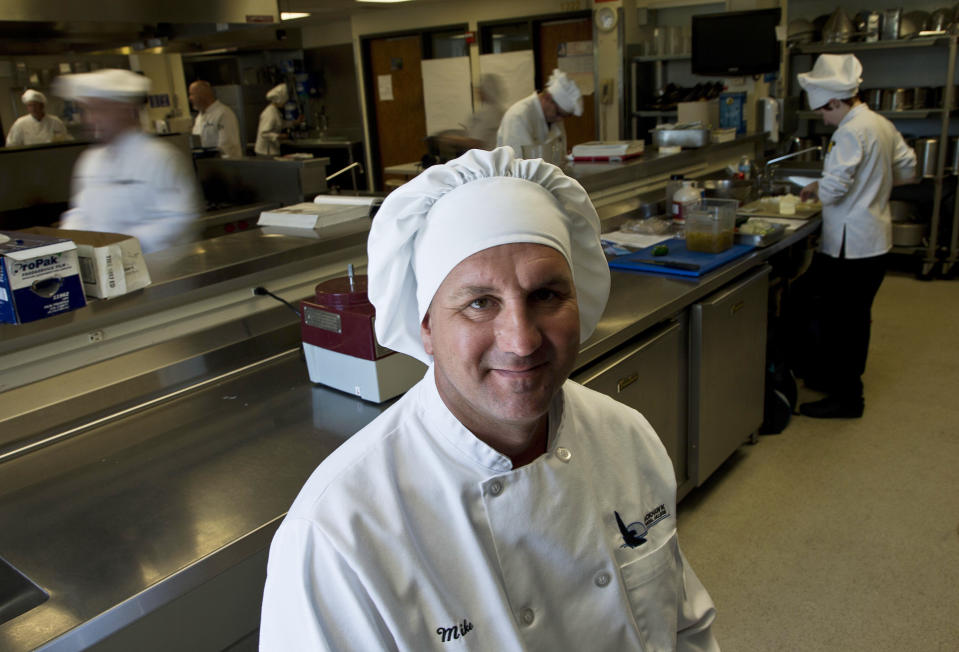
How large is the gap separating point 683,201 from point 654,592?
2515mm

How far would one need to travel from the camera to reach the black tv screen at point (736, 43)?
4953 millimetres

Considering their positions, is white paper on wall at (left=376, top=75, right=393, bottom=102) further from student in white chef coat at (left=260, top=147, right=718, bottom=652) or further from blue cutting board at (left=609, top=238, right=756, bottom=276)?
student in white chef coat at (left=260, top=147, right=718, bottom=652)

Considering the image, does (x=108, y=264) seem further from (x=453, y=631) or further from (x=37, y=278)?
(x=453, y=631)

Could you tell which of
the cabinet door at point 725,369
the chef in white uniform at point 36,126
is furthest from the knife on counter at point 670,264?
the chef in white uniform at point 36,126

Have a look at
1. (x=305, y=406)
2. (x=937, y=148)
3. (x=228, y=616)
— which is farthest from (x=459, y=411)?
(x=937, y=148)

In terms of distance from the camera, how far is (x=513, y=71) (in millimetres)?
7383

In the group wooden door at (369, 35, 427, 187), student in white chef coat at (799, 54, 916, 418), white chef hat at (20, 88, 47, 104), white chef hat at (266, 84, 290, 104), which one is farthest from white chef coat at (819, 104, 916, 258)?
white chef hat at (266, 84, 290, 104)

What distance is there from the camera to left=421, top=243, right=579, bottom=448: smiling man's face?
0.97m

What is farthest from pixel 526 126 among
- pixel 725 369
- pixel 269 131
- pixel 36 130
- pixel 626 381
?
pixel 269 131

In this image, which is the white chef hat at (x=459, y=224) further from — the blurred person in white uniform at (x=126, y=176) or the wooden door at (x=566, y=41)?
the wooden door at (x=566, y=41)

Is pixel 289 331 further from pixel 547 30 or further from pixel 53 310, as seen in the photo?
pixel 547 30

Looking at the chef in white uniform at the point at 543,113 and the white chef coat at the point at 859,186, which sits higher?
the chef in white uniform at the point at 543,113

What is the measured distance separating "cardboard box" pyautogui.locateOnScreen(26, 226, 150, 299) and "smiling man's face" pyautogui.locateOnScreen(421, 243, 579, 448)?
3.14 feet

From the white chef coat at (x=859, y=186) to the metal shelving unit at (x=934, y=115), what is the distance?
2217 mm
